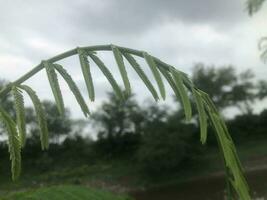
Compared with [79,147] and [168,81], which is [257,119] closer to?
[79,147]

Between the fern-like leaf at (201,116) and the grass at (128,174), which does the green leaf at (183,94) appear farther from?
the grass at (128,174)

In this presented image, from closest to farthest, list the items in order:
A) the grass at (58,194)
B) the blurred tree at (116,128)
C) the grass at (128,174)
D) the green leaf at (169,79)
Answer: the green leaf at (169,79)
the grass at (58,194)
the grass at (128,174)
the blurred tree at (116,128)

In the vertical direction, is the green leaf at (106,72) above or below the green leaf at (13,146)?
above

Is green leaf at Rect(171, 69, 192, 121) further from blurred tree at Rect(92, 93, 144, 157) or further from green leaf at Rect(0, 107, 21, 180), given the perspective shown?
blurred tree at Rect(92, 93, 144, 157)

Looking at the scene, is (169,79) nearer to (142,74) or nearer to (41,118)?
(142,74)

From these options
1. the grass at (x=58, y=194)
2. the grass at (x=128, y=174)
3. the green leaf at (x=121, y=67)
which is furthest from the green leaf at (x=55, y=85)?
the grass at (x=128, y=174)

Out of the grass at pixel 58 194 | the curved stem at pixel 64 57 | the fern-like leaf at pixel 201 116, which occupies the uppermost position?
the curved stem at pixel 64 57

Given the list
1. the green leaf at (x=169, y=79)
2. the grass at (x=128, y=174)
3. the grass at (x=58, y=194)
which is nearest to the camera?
the green leaf at (x=169, y=79)

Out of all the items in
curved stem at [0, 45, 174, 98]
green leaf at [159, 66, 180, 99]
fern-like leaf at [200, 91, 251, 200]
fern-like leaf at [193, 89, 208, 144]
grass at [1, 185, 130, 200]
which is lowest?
grass at [1, 185, 130, 200]

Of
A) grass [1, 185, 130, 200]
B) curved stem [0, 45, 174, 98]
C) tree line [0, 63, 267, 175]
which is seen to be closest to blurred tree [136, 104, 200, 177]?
tree line [0, 63, 267, 175]
